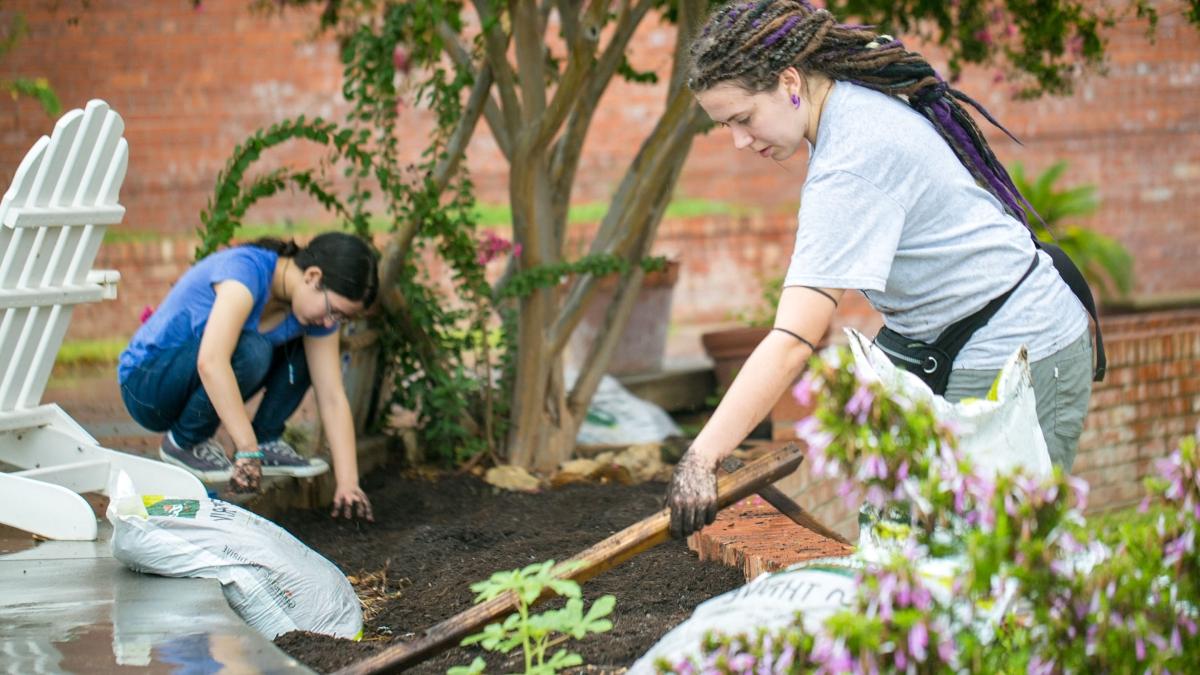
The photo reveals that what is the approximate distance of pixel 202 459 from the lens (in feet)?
15.0

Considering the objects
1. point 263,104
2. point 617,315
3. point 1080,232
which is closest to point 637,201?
point 617,315

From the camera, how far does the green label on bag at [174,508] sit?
3430 millimetres

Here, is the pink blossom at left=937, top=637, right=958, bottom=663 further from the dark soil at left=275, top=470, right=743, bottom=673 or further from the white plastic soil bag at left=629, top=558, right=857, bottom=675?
the dark soil at left=275, top=470, right=743, bottom=673

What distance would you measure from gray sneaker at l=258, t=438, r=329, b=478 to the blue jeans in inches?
3.9

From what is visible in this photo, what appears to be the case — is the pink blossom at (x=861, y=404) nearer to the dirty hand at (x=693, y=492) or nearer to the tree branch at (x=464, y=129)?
the dirty hand at (x=693, y=492)

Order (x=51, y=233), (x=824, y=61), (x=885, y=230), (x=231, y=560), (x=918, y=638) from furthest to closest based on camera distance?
(x=51, y=233)
(x=231, y=560)
(x=824, y=61)
(x=885, y=230)
(x=918, y=638)

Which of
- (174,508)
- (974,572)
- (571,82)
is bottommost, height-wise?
(174,508)

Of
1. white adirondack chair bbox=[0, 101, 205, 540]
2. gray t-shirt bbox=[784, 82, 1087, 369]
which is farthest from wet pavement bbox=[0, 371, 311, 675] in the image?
gray t-shirt bbox=[784, 82, 1087, 369]

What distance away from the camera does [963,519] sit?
2061 millimetres

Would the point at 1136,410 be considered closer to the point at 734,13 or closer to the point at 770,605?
the point at 734,13

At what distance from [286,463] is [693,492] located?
251 centimetres

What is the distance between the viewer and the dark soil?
3.05 metres

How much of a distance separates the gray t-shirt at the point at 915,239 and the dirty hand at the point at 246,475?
2.07 metres

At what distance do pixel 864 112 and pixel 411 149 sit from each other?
29.9 feet
